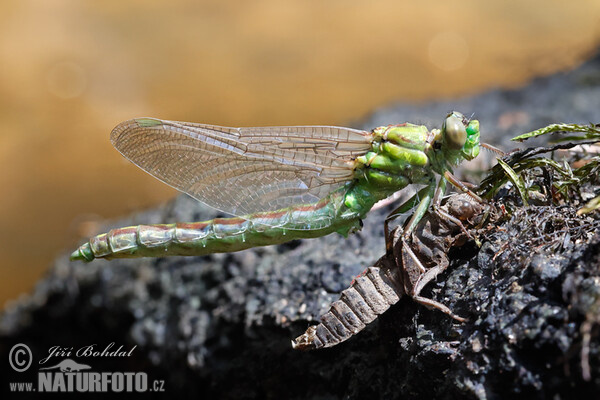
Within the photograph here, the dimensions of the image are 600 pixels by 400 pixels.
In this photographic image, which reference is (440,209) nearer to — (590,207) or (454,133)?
(454,133)

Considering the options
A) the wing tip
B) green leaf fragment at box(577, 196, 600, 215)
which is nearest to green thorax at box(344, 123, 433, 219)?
green leaf fragment at box(577, 196, 600, 215)

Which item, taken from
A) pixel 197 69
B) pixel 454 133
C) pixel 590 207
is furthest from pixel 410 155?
pixel 197 69

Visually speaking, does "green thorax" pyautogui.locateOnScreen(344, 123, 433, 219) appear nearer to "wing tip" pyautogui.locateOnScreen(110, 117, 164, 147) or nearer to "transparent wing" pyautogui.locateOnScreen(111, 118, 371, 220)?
"transparent wing" pyautogui.locateOnScreen(111, 118, 371, 220)

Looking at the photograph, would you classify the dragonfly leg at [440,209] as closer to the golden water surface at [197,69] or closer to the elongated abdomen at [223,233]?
the elongated abdomen at [223,233]

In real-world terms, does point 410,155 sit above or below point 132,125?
below

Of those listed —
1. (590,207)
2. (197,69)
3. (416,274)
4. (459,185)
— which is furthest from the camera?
(197,69)

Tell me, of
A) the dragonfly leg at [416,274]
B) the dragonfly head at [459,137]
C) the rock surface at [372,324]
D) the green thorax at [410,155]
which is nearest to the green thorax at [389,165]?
the green thorax at [410,155]
